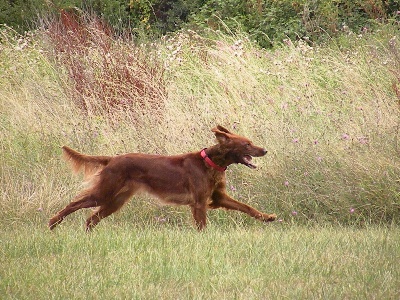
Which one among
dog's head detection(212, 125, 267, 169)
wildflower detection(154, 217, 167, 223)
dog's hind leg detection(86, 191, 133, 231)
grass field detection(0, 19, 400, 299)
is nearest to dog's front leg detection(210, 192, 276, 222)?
grass field detection(0, 19, 400, 299)

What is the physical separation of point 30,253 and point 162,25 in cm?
1271

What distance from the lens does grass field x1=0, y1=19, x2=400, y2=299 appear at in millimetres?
5039

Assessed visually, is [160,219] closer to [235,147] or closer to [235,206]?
[235,206]

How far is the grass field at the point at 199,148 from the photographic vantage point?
5.04 m

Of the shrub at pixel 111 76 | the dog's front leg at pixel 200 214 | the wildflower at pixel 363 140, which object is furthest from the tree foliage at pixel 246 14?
the dog's front leg at pixel 200 214

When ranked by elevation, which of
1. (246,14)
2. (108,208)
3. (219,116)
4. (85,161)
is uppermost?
(246,14)

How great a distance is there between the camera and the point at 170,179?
7.01 m

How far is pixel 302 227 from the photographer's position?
707 centimetres

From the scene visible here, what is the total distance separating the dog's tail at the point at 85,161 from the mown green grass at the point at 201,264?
1.77 feet

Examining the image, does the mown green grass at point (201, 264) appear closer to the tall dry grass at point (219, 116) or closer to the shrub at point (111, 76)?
the tall dry grass at point (219, 116)

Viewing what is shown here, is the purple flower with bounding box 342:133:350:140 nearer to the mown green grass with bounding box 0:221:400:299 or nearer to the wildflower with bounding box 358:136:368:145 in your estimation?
the wildflower with bounding box 358:136:368:145

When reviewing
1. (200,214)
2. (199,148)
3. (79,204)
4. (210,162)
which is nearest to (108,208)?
(79,204)

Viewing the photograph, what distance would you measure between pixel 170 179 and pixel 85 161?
0.71 meters

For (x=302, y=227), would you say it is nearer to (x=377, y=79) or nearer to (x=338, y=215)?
(x=338, y=215)
